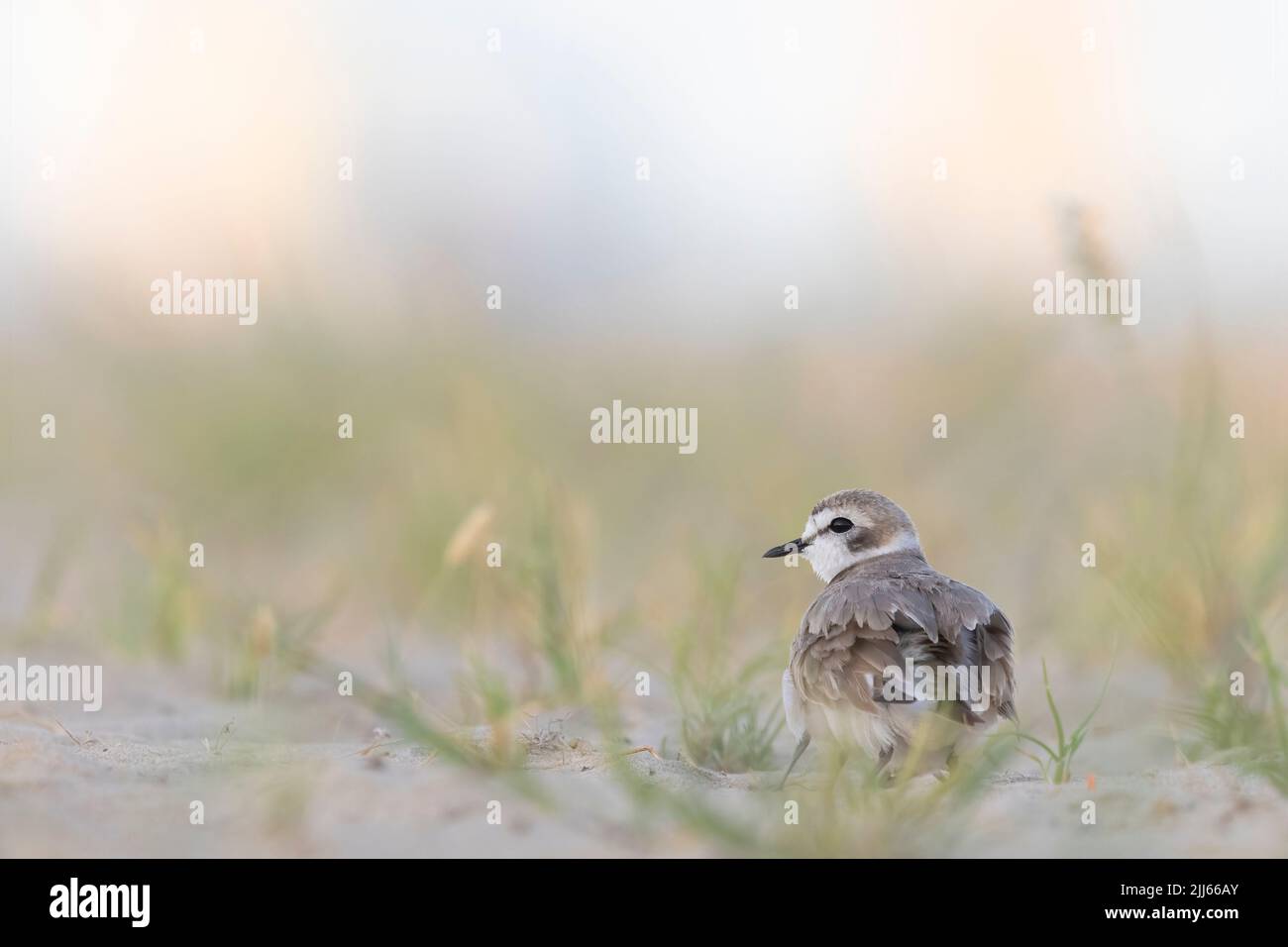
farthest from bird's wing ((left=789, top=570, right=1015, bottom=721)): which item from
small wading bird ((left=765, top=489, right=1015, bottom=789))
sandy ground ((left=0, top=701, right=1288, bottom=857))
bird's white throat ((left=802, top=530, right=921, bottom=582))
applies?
bird's white throat ((left=802, top=530, right=921, bottom=582))

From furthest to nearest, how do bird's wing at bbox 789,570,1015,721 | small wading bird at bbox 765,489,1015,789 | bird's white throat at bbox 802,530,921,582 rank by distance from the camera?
bird's white throat at bbox 802,530,921,582 → bird's wing at bbox 789,570,1015,721 → small wading bird at bbox 765,489,1015,789

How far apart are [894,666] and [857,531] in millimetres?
1205

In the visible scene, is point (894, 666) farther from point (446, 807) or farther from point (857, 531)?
point (446, 807)

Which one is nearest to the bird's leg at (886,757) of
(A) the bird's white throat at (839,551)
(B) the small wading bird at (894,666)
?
(B) the small wading bird at (894,666)

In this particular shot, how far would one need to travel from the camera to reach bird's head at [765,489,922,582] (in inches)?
217

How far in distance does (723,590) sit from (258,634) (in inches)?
72.2

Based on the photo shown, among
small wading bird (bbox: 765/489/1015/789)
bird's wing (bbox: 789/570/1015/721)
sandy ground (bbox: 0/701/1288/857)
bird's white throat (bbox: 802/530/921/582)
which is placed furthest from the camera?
bird's white throat (bbox: 802/530/921/582)

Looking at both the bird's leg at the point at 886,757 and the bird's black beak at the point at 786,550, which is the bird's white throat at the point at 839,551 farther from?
the bird's leg at the point at 886,757

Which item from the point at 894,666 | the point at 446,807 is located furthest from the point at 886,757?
the point at 446,807

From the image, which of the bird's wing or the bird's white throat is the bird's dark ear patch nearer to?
the bird's white throat

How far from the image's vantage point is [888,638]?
14.7ft

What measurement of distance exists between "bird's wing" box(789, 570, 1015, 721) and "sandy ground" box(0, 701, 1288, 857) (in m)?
0.33

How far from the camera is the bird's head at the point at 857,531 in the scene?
217 inches

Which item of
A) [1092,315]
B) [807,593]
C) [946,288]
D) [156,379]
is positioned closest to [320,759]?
[1092,315]
